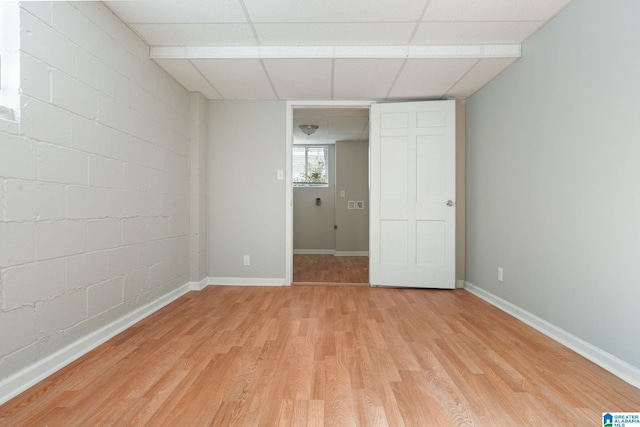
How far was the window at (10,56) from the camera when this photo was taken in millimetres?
1686

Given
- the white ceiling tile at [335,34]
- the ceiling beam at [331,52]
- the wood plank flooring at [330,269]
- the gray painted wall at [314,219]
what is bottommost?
the wood plank flooring at [330,269]

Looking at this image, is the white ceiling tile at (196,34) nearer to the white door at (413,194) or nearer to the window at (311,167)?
the white door at (413,194)

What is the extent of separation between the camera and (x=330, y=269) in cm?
531

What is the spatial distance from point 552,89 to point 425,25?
993 mm

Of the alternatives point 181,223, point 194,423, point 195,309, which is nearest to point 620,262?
point 194,423

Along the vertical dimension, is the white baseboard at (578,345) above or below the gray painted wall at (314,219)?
below

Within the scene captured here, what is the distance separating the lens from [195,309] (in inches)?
121

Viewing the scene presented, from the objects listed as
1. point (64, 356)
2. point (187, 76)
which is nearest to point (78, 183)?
point (64, 356)

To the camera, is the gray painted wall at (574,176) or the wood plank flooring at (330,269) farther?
the wood plank flooring at (330,269)

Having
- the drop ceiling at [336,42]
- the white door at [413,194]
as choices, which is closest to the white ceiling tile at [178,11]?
the drop ceiling at [336,42]

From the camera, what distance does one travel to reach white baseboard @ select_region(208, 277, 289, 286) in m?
4.08

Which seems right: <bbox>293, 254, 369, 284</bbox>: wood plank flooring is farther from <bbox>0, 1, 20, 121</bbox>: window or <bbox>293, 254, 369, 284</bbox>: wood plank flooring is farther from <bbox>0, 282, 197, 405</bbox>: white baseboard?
<bbox>0, 1, 20, 121</bbox>: window

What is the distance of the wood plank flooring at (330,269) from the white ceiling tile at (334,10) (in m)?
2.86

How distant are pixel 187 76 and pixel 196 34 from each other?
685mm
